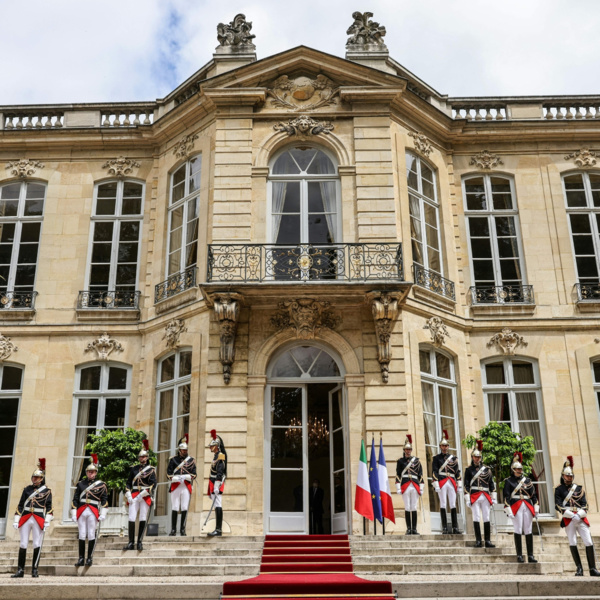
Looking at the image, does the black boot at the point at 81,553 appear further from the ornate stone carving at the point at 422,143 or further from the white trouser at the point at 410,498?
the ornate stone carving at the point at 422,143

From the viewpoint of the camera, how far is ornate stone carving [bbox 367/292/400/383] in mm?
13047

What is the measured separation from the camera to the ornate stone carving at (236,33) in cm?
1570

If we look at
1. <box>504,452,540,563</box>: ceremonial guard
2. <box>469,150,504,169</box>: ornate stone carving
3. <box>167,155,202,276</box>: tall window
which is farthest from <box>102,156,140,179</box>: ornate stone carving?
<box>504,452,540,563</box>: ceremonial guard

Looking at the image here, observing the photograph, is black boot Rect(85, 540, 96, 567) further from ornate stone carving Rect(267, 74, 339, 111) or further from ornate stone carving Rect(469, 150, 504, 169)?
ornate stone carving Rect(469, 150, 504, 169)

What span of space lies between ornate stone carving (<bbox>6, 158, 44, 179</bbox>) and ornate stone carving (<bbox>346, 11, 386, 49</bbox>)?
7117mm

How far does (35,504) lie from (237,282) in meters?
4.77

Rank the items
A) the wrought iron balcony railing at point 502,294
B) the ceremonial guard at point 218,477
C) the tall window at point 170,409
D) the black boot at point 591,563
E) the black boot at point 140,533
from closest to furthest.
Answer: the black boot at point 591,563
the black boot at point 140,533
the ceremonial guard at point 218,477
the tall window at point 170,409
the wrought iron balcony railing at point 502,294

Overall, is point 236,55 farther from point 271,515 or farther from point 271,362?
point 271,515

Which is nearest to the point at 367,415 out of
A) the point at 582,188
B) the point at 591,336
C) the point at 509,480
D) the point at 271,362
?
the point at 271,362

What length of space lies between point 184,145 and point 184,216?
1591 mm

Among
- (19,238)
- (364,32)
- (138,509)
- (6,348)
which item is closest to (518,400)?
(138,509)

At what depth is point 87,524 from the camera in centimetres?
1052

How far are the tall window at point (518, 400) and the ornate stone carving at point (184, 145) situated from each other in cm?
736

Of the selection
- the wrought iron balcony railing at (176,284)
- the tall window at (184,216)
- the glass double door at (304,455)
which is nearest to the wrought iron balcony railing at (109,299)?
the wrought iron balcony railing at (176,284)
